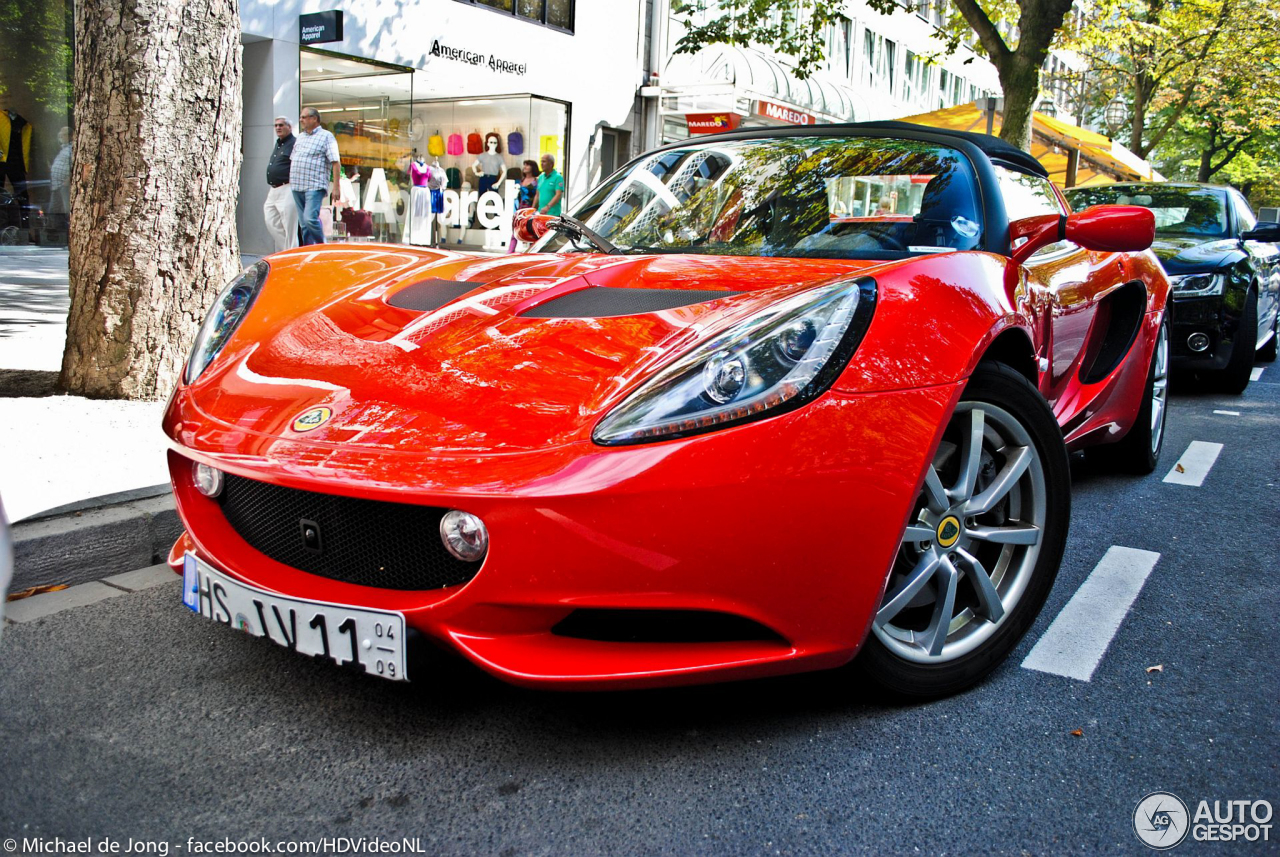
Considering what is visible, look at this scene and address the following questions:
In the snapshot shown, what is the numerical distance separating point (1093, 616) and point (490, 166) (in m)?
15.5

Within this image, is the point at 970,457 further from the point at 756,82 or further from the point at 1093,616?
the point at 756,82

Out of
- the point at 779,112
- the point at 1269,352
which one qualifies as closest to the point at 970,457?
the point at 1269,352

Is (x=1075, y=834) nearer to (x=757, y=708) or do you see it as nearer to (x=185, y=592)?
(x=757, y=708)

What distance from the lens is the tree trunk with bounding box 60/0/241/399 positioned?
4.39 meters

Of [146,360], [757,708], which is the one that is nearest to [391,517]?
[757,708]

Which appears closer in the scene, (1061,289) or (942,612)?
(942,612)

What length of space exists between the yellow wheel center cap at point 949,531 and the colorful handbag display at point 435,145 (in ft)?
50.5

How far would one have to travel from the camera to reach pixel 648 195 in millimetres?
3303

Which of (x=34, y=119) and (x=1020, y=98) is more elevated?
(x=1020, y=98)

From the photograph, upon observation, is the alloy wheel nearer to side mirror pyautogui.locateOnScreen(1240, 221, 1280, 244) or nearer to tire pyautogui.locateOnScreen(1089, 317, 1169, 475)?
tire pyautogui.locateOnScreen(1089, 317, 1169, 475)

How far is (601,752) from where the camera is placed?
6.61ft

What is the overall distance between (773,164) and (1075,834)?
206cm

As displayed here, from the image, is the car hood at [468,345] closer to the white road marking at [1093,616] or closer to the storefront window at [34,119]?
the white road marking at [1093,616]

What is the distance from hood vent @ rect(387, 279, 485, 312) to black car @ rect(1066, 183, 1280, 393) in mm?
5823
